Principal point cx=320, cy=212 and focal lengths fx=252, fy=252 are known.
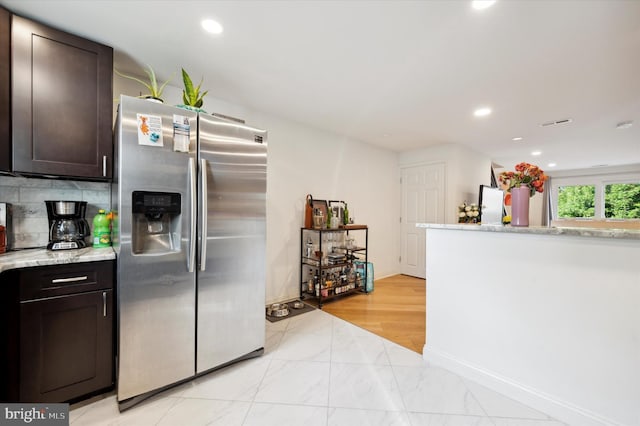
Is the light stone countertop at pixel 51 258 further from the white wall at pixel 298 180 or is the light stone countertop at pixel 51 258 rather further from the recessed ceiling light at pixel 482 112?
the recessed ceiling light at pixel 482 112

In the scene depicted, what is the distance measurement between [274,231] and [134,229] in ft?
5.60

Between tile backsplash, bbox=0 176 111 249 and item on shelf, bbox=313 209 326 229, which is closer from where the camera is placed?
tile backsplash, bbox=0 176 111 249

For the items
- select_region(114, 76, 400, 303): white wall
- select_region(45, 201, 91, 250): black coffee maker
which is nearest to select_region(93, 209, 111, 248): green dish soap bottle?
select_region(45, 201, 91, 250): black coffee maker

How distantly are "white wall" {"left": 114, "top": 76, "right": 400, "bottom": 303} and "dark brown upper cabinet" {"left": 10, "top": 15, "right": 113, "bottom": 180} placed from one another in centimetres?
47

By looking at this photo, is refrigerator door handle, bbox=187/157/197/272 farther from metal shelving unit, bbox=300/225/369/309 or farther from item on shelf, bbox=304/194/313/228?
item on shelf, bbox=304/194/313/228

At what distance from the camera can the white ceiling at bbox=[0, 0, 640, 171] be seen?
151 cm

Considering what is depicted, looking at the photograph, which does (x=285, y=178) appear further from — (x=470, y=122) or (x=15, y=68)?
(x=470, y=122)

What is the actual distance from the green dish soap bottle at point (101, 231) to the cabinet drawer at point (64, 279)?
15.6 inches

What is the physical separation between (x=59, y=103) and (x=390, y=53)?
2.28m

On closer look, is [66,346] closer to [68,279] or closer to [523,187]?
[68,279]

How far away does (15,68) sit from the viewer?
4.93 ft

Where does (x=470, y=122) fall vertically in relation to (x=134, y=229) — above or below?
above

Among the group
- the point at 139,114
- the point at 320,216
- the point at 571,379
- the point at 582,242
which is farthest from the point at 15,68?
the point at 571,379

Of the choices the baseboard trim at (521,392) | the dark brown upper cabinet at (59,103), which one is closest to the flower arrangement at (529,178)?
the baseboard trim at (521,392)
